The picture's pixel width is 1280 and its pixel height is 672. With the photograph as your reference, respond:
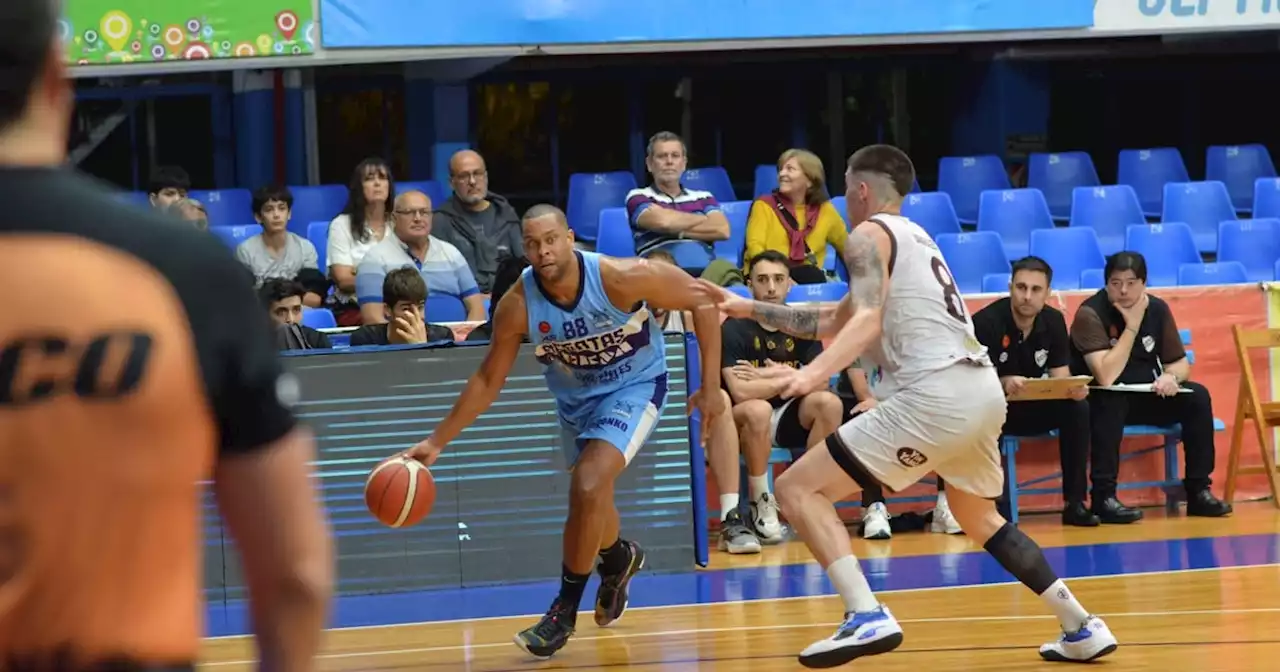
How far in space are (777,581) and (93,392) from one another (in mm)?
7961

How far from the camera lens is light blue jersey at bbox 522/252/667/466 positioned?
294 inches

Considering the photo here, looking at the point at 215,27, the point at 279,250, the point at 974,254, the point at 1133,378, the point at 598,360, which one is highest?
the point at 215,27

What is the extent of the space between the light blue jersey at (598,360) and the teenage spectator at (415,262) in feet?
11.5

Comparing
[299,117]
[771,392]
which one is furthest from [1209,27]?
[771,392]

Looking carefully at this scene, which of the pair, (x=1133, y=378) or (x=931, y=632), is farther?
(x=1133, y=378)

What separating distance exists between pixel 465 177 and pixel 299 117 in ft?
15.2

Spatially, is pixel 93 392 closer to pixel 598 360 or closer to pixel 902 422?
pixel 902 422

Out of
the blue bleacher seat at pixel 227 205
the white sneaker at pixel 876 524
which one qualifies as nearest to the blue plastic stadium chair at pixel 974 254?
the white sneaker at pixel 876 524

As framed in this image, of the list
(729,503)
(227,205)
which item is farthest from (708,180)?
(729,503)

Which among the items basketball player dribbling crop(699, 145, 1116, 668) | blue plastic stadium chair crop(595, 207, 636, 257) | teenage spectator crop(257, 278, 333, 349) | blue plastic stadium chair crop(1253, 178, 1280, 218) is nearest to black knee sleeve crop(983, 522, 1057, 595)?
basketball player dribbling crop(699, 145, 1116, 668)

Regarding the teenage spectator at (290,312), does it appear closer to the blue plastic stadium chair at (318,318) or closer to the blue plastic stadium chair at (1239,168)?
the blue plastic stadium chair at (318,318)

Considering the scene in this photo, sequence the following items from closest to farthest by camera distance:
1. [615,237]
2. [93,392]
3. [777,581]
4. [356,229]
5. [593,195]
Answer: [93,392] < [777,581] < [356,229] < [615,237] < [593,195]

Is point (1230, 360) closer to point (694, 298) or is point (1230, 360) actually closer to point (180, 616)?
point (694, 298)

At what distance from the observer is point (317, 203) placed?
46.4ft
